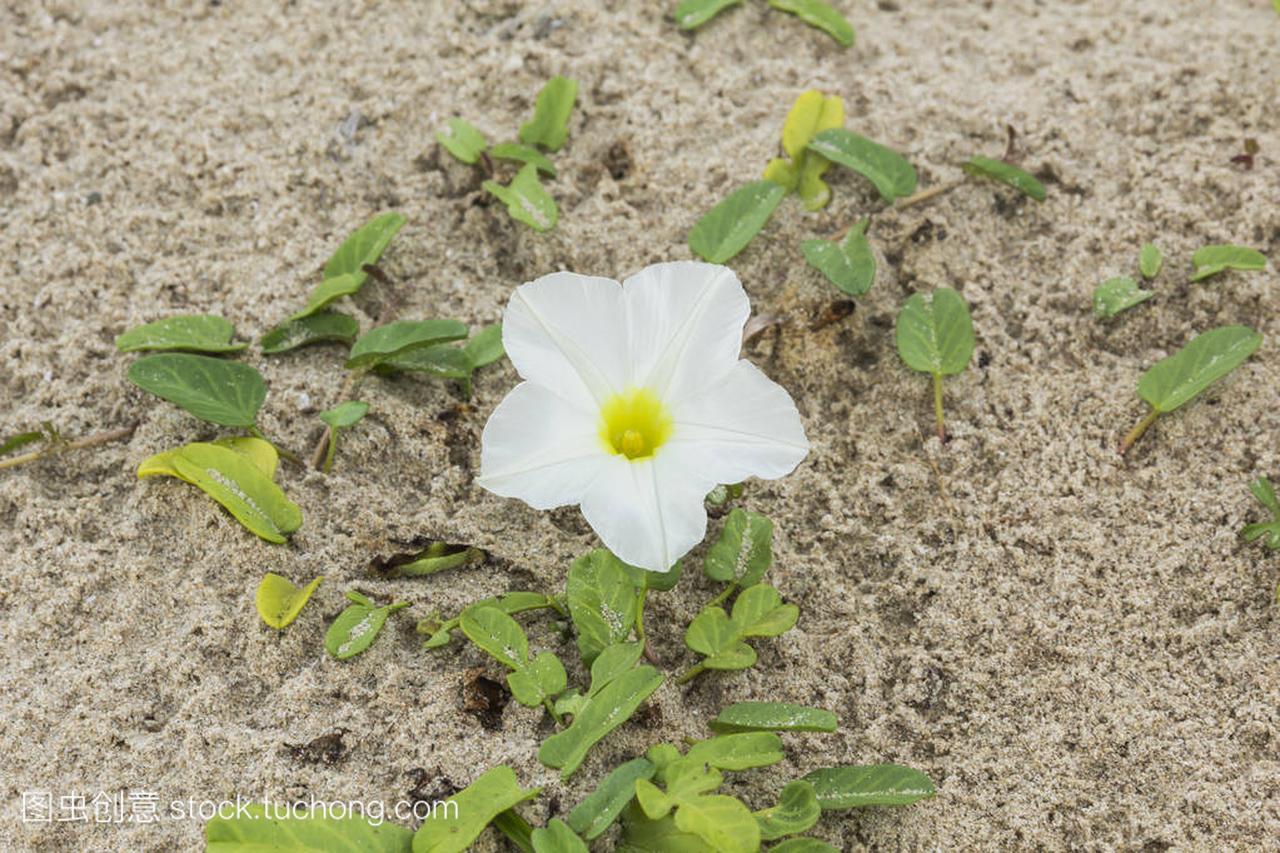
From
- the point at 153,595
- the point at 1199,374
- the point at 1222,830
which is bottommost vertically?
the point at 1222,830

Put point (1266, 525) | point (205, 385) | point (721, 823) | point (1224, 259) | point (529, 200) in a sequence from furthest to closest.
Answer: point (529, 200)
point (1224, 259)
point (205, 385)
point (1266, 525)
point (721, 823)

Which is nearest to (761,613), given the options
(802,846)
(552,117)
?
(802,846)

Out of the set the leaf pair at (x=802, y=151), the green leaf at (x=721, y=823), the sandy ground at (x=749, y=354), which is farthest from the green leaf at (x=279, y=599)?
the leaf pair at (x=802, y=151)

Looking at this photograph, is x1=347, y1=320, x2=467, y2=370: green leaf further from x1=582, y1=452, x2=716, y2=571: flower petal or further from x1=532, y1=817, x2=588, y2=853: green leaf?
x1=532, y1=817, x2=588, y2=853: green leaf

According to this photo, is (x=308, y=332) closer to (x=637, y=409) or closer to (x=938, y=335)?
(x=637, y=409)

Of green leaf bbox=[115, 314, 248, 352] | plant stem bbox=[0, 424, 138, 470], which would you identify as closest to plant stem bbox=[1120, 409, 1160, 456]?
green leaf bbox=[115, 314, 248, 352]

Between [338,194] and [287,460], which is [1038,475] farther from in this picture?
[338,194]

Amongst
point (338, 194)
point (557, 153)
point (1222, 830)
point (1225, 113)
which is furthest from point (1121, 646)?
point (338, 194)
